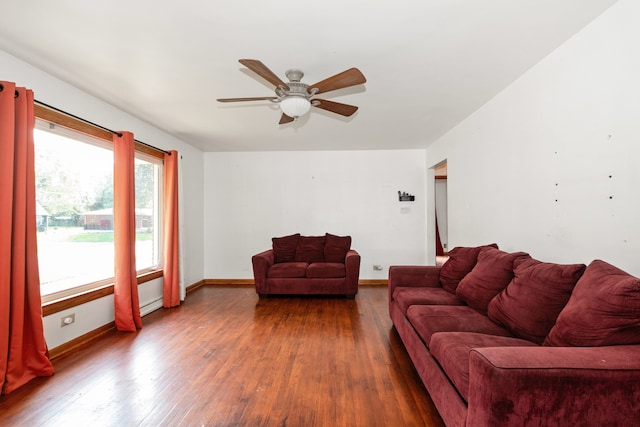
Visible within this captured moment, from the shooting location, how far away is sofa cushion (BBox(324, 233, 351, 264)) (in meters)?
4.93

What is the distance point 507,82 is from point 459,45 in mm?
921

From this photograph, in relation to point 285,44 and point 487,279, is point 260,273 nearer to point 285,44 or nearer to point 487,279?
point 487,279

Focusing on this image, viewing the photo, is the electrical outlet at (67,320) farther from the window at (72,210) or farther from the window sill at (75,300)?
the window at (72,210)

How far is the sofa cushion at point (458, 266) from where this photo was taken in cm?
274

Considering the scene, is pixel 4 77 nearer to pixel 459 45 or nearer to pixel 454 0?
pixel 454 0

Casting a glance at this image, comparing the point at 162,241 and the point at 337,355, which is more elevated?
the point at 162,241

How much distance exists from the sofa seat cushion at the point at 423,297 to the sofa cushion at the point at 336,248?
1.95 metres

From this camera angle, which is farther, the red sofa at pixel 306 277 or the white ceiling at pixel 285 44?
the red sofa at pixel 306 277

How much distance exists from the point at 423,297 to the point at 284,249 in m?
2.81

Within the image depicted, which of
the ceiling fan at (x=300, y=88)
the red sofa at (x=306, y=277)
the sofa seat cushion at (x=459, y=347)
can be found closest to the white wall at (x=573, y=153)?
the sofa seat cushion at (x=459, y=347)

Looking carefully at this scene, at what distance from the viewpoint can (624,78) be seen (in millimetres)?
1677

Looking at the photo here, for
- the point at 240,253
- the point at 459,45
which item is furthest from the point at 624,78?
the point at 240,253

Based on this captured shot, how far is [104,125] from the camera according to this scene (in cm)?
317

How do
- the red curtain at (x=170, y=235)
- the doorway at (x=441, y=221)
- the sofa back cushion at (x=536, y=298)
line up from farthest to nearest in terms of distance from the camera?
the doorway at (x=441, y=221) < the red curtain at (x=170, y=235) < the sofa back cushion at (x=536, y=298)
